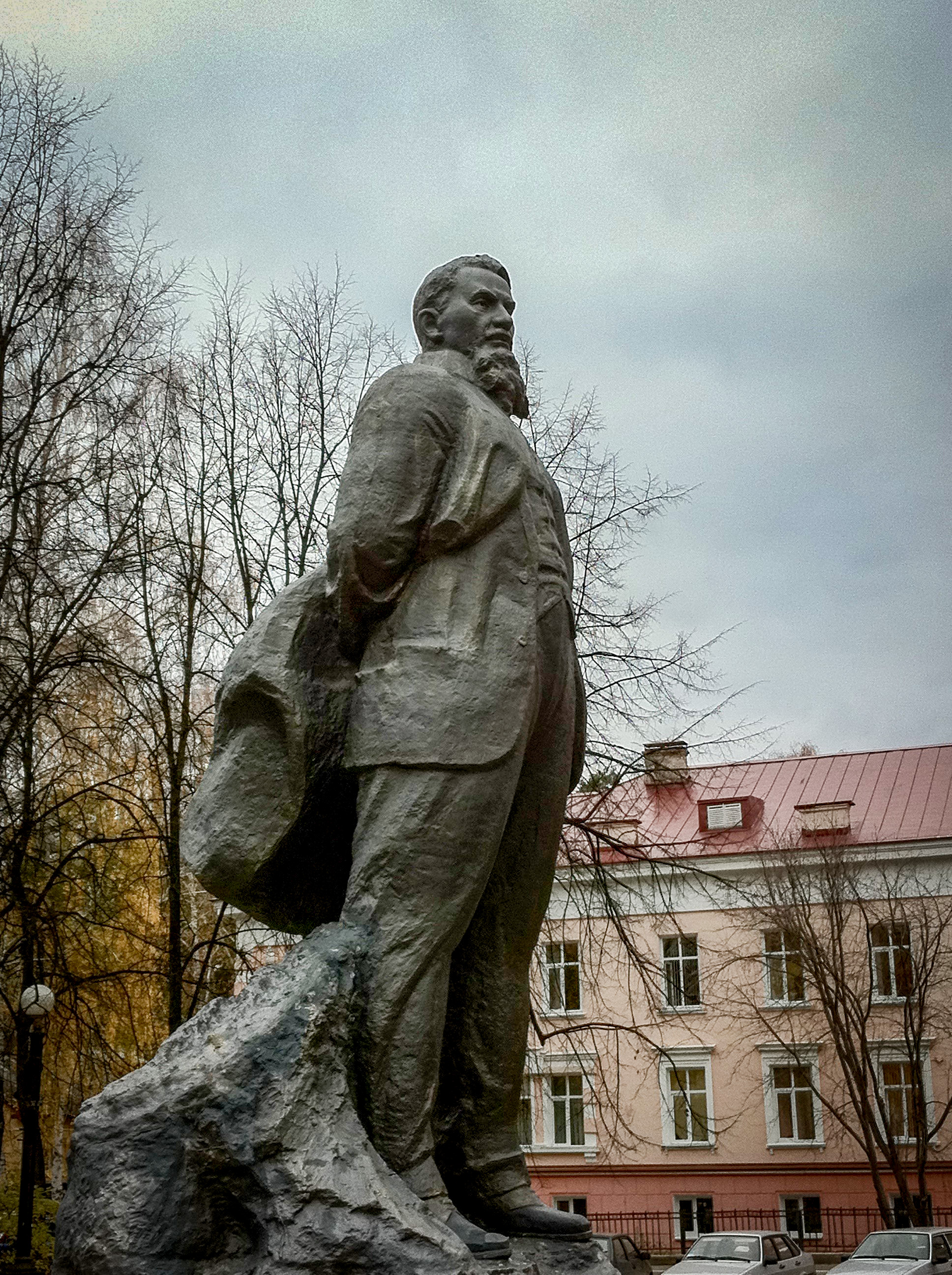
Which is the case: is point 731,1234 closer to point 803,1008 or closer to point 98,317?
point 803,1008

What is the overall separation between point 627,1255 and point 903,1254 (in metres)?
3.56

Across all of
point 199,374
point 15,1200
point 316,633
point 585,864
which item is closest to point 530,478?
point 316,633

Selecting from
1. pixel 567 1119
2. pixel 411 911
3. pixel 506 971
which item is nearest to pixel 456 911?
pixel 411 911

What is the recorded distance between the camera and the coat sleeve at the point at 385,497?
3.77m

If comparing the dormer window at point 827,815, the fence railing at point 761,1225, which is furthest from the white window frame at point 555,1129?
the dormer window at point 827,815

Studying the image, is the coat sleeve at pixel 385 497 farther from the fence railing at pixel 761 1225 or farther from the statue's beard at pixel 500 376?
the fence railing at pixel 761 1225

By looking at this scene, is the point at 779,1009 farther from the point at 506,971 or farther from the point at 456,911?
the point at 456,911

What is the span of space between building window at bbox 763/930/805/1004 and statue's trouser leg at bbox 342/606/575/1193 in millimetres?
21322

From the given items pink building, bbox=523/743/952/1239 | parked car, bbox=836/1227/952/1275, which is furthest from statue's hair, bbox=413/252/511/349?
pink building, bbox=523/743/952/1239

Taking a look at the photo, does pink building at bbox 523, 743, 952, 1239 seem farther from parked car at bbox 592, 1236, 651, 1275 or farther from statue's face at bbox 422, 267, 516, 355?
statue's face at bbox 422, 267, 516, 355

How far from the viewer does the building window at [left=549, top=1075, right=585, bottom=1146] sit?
90.3 feet

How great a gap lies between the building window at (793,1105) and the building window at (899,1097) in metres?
1.36

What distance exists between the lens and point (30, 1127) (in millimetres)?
13602

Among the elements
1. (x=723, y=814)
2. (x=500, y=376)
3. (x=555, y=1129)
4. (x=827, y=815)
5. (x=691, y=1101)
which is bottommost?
(x=555, y=1129)
